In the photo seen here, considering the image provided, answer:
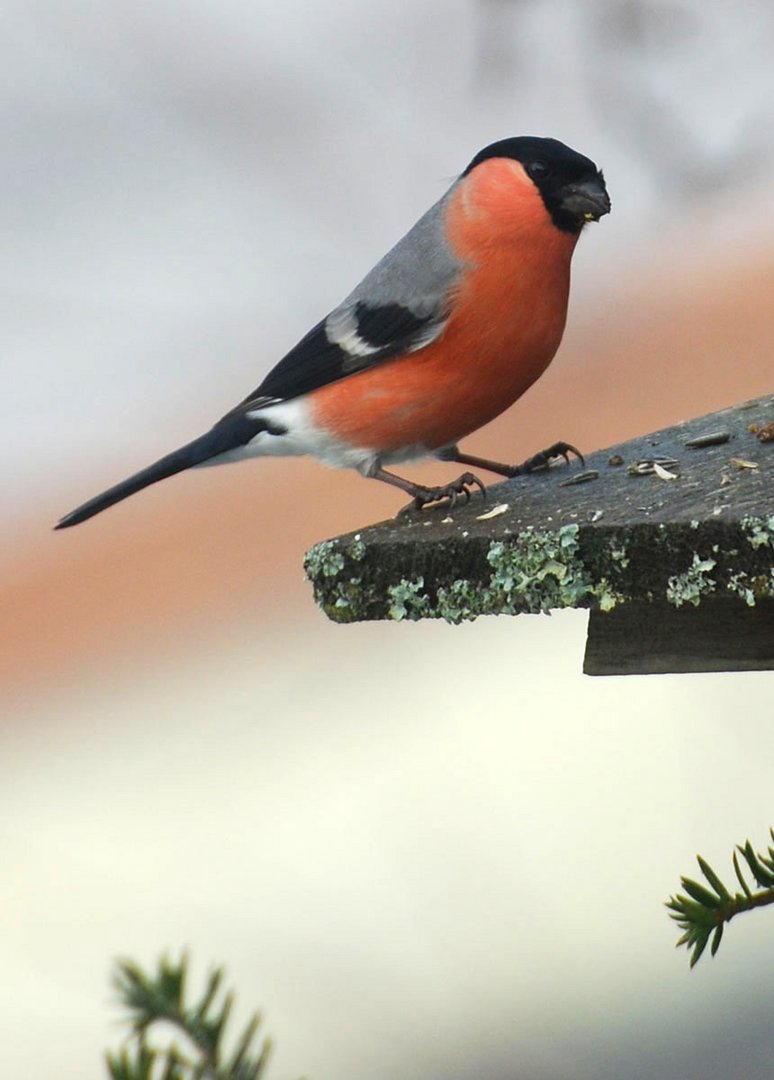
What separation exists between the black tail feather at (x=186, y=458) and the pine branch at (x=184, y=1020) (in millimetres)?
1718

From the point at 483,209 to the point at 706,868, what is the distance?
135cm

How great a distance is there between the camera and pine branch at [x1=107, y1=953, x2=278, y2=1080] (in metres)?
0.77

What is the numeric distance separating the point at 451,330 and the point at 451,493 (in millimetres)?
425

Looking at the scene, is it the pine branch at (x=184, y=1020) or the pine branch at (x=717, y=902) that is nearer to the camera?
the pine branch at (x=184, y=1020)

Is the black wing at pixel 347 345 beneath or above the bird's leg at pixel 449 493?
above

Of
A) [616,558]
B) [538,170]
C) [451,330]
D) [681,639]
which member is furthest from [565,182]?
[616,558]

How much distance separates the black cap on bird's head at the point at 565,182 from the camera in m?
2.27

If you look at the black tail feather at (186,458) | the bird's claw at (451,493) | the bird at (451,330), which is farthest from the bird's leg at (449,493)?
the black tail feather at (186,458)

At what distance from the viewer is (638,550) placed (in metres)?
1.34

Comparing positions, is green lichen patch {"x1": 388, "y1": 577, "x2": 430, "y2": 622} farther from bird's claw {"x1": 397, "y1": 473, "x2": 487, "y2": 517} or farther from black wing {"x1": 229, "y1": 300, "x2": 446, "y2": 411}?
black wing {"x1": 229, "y1": 300, "x2": 446, "y2": 411}

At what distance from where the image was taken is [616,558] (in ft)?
4.44

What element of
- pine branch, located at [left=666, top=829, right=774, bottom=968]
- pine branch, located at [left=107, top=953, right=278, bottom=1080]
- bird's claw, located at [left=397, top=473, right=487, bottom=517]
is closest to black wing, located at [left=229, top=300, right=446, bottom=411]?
bird's claw, located at [left=397, top=473, right=487, bottom=517]

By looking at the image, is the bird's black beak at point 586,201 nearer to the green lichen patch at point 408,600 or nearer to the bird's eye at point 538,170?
the bird's eye at point 538,170

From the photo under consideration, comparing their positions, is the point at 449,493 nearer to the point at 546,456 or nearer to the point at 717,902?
the point at 546,456
